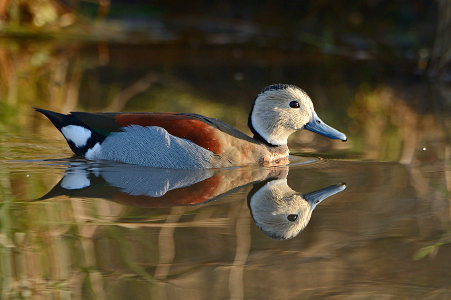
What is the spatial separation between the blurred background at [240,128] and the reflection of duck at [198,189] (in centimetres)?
14

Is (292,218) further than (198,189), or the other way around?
(198,189)

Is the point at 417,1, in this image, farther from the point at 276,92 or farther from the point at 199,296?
the point at 199,296

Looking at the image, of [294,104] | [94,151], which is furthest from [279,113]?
[94,151]

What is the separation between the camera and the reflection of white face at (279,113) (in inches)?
296

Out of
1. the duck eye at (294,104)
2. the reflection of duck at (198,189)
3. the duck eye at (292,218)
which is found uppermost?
the duck eye at (294,104)

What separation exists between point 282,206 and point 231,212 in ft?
1.32

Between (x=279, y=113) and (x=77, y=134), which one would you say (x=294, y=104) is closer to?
(x=279, y=113)

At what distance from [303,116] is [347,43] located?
29.0 ft

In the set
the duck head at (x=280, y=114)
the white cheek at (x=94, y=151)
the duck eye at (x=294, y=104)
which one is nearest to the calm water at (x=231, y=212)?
the white cheek at (x=94, y=151)

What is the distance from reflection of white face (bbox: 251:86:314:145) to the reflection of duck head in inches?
32.4

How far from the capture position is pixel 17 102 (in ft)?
32.7

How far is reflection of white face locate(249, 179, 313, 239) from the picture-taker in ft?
17.7

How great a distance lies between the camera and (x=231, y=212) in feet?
19.0

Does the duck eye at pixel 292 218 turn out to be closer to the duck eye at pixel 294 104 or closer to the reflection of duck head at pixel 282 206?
the reflection of duck head at pixel 282 206
